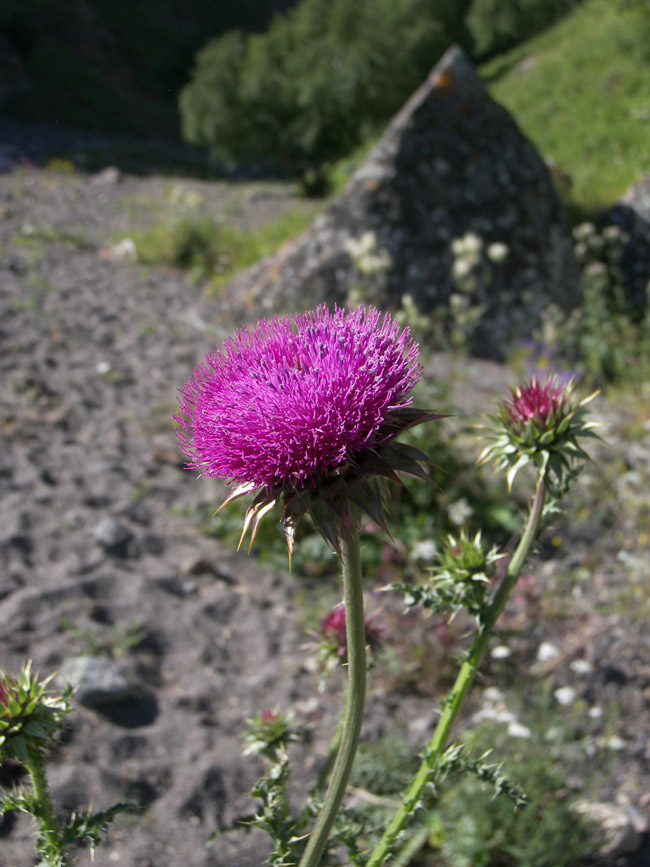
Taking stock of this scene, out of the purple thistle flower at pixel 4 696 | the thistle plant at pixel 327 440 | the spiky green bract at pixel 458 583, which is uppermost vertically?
the thistle plant at pixel 327 440

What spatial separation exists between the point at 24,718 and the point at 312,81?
17.8 metres

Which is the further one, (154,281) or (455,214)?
(154,281)

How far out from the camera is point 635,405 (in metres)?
5.34

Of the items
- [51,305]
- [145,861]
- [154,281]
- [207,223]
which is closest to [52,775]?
[145,861]

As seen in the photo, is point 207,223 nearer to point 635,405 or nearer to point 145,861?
point 635,405

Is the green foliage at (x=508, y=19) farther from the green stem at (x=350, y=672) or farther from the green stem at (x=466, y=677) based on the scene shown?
the green stem at (x=350, y=672)

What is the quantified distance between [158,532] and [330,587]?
1.21 metres

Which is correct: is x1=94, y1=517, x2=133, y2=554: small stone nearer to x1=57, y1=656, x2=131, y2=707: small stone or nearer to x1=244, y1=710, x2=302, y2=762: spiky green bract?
x1=57, y1=656, x2=131, y2=707: small stone

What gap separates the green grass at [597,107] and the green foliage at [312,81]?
2952 millimetres

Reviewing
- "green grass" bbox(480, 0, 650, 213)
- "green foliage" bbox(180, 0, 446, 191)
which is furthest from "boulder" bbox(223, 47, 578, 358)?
"green foliage" bbox(180, 0, 446, 191)

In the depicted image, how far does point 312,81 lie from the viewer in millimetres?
16984

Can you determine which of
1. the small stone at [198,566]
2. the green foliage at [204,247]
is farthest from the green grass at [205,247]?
the small stone at [198,566]

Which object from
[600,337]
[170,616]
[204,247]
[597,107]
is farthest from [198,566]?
[597,107]

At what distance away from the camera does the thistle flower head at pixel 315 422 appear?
5.22 ft
